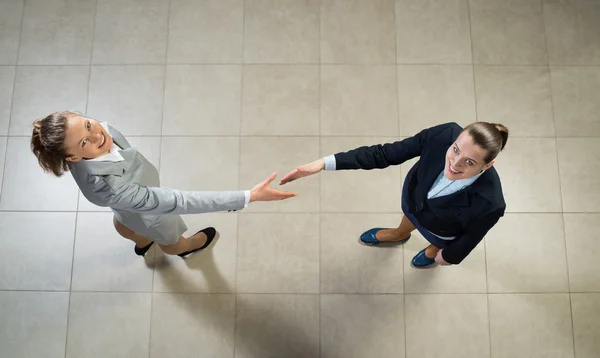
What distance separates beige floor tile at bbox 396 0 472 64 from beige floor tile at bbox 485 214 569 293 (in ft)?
4.02

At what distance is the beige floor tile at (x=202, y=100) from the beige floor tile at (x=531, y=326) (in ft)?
7.03

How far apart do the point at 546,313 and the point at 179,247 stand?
2394 mm

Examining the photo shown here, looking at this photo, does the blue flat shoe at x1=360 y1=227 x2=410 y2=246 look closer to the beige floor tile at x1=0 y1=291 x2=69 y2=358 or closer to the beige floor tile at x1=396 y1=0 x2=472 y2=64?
the beige floor tile at x1=396 y1=0 x2=472 y2=64

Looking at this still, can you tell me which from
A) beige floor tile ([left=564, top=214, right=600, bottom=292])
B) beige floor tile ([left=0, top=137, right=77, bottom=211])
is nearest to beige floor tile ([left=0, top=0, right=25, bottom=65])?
beige floor tile ([left=0, top=137, right=77, bottom=211])

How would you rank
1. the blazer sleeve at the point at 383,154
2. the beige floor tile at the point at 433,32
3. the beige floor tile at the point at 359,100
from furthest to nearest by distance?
the beige floor tile at the point at 433,32 → the beige floor tile at the point at 359,100 → the blazer sleeve at the point at 383,154

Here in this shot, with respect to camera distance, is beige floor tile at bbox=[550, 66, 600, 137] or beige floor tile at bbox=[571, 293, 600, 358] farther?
beige floor tile at bbox=[550, 66, 600, 137]

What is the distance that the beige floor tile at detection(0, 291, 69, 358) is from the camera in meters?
2.62

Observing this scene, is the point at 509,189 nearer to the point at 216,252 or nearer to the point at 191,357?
the point at 216,252

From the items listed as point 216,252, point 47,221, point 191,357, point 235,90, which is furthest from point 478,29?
point 47,221

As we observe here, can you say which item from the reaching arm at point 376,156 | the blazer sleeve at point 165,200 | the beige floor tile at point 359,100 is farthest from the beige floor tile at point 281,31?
the blazer sleeve at point 165,200

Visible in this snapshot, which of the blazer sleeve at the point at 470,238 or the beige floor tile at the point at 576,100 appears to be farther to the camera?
the beige floor tile at the point at 576,100

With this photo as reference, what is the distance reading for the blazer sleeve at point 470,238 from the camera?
1.70 m

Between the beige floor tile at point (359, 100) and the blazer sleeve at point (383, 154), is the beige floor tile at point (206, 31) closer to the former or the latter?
the beige floor tile at point (359, 100)

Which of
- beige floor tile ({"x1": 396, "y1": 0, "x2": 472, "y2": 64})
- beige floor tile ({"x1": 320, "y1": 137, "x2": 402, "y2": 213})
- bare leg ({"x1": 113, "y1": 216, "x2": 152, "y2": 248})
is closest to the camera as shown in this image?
bare leg ({"x1": 113, "y1": 216, "x2": 152, "y2": 248})
